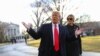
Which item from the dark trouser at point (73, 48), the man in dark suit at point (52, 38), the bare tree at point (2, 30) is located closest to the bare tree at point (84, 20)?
the bare tree at point (2, 30)

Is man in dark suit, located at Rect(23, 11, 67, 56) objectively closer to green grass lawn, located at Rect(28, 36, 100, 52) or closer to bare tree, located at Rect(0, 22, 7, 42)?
bare tree, located at Rect(0, 22, 7, 42)

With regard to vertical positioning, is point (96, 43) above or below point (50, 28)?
below

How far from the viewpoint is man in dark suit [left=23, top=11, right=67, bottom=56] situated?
3.99 meters

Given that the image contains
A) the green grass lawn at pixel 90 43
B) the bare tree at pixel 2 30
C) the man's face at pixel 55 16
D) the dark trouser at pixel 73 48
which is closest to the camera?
the man's face at pixel 55 16

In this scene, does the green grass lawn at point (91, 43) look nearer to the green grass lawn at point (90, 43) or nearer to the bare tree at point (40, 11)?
the green grass lawn at point (90, 43)

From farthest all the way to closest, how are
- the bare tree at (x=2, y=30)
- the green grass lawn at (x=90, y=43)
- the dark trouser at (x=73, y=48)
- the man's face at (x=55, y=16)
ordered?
the green grass lawn at (x=90, y=43)
the bare tree at (x=2, y=30)
the dark trouser at (x=73, y=48)
the man's face at (x=55, y=16)

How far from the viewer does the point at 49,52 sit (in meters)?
3.99

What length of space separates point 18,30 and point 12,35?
0.64 m

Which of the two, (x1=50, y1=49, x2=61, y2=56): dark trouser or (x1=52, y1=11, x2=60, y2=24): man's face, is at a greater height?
(x1=52, y1=11, x2=60, y2=24): man's face

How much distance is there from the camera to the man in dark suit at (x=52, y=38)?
13.1ft

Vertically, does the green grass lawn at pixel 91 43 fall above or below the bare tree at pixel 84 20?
below

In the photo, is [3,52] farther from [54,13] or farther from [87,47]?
→ [54,13]

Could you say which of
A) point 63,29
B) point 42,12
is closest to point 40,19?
point 42,12

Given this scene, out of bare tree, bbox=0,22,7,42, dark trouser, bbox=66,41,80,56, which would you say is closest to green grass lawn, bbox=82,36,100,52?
bare tree, bbox=0,22,7,42
